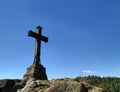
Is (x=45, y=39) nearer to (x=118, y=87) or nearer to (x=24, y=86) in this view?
(x=24, y=86)

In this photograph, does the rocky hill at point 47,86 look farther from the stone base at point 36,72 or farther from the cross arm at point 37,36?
the cross arm at point 37,36

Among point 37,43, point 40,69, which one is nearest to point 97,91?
point 40,69

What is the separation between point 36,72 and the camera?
57.1ft

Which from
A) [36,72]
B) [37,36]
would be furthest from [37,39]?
[36,72]

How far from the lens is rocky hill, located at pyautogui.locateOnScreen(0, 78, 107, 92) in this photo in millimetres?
12008

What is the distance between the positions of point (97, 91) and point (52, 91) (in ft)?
6.76

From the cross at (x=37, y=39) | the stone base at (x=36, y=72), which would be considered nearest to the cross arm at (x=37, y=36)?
the cross at (x=37, y=39)

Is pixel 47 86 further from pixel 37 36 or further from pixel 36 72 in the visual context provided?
pixel 37 36

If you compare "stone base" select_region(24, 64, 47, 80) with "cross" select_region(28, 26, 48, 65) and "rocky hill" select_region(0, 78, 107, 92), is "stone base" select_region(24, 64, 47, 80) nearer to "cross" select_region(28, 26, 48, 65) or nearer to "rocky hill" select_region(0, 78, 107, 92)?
"cross" select_region(28, 26, 48, 65)

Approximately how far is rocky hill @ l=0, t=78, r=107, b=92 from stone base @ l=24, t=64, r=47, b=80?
105cm

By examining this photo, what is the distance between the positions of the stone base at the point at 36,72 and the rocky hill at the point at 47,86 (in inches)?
41.5

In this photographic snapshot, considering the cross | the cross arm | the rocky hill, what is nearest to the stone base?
the cross

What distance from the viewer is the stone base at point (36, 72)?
17205mm

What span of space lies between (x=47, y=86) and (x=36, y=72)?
357 centimetres
